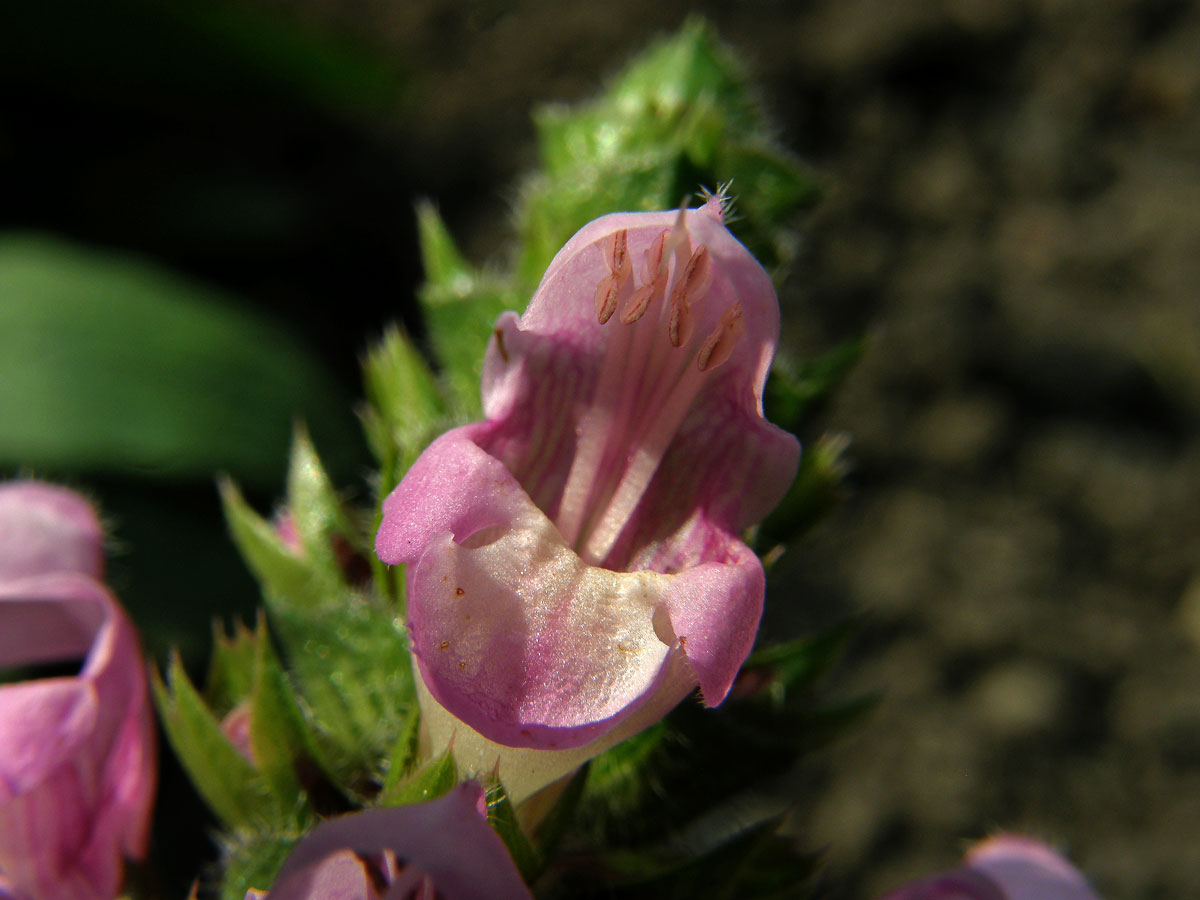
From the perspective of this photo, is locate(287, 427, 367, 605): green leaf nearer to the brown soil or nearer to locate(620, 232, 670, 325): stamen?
locate(620, 232, 670, 325): stamen

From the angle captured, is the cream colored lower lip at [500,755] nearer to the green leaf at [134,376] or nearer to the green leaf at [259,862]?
the green leaf at [259,862]

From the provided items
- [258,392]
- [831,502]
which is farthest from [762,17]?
[831,502]

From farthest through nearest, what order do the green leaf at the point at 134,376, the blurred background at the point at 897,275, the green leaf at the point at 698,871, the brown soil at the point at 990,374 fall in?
the brown soil at the point at 990,374, the blurred background at the point at 897,275, the green leaf at the point at 134,376, the green leaf at the point at 698,871

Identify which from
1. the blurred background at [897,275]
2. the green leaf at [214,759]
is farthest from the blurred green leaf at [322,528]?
the blurred background at [897,275]

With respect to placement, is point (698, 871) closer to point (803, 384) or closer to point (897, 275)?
point (803, 384)

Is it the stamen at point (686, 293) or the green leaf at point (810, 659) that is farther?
the green leaf at point (810, 659)

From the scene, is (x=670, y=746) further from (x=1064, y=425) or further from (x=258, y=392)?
(x=1064, y=425)

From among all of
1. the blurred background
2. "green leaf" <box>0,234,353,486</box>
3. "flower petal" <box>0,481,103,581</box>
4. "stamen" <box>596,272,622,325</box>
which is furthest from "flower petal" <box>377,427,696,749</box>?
the blurred background

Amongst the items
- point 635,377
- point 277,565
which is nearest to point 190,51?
point 277,565
